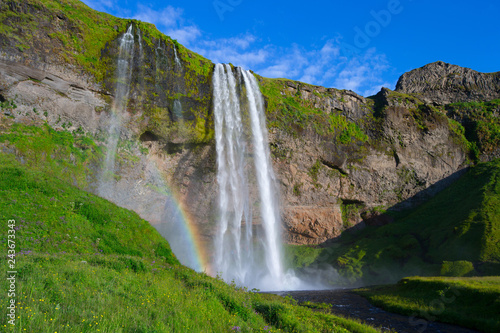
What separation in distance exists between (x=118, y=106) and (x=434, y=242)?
36719 millimetres

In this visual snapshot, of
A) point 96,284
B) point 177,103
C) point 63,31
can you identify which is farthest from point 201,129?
point 96,284

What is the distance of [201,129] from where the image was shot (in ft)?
113

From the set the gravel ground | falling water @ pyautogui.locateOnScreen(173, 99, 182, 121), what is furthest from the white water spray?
the gravel ground

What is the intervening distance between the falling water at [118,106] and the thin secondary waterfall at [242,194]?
33.0ft

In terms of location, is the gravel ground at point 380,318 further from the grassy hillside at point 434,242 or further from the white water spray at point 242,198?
the white water spray at point 242,198

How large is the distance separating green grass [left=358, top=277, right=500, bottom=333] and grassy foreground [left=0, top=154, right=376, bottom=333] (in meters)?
6.57

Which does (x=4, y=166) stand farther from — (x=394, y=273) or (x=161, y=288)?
(x=394, y=273)

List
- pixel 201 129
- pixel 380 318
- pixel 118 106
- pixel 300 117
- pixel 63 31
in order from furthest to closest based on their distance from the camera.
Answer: pixel 300 117 → pixel 201 129 → pixel 118 106 → pixel 63 31 → pixel 380 318

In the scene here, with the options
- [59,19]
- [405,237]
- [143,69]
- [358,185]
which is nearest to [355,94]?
[358,185]

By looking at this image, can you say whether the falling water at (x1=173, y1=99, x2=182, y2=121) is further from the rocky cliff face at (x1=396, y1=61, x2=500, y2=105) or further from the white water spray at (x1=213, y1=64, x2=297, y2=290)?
the rocky cliff face at (x1=396, y1=61, x2=500, y2=105)

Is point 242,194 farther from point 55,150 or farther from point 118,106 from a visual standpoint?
point 55,150

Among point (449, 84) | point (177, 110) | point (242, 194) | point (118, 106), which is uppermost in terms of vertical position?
point (449, 84)

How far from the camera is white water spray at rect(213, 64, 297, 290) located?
34.5 m

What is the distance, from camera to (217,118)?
117 feet
